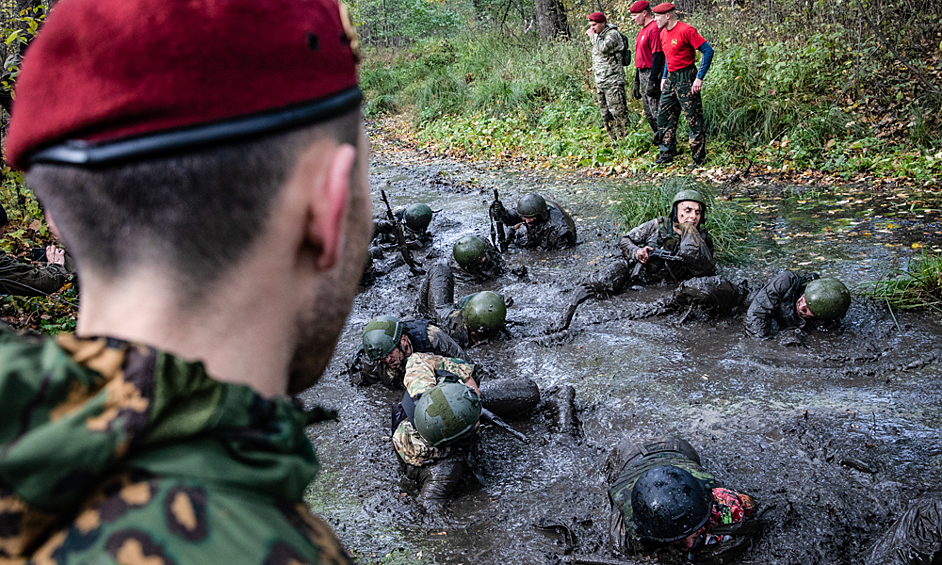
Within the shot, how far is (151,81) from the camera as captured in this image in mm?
792

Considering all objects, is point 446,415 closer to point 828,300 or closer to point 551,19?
point 828,300

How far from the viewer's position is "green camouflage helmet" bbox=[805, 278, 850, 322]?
5672 millimetres

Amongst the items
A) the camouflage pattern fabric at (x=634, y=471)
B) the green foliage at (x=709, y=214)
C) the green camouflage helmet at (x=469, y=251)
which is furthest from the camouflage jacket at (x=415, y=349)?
the green foliage at (x=709, y=214)

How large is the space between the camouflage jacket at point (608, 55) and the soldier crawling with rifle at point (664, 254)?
553 cm

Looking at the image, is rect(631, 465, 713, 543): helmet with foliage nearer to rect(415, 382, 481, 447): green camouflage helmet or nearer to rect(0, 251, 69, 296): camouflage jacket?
rect(415, 382, 481, 447): green camouflage helmet

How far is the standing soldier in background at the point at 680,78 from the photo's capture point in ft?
32.8

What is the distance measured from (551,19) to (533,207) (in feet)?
39.4

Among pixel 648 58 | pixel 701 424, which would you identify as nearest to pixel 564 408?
pixel 701 424

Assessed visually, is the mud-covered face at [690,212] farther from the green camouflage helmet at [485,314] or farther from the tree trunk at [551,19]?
the tree trunk at [551,19]

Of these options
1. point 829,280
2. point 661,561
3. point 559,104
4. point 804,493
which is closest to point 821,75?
point 559,104

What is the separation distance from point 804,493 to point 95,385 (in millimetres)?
4435

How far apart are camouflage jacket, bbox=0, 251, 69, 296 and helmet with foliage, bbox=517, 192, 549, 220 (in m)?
5.75

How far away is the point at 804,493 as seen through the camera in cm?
407

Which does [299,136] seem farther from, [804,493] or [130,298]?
[804,493]
